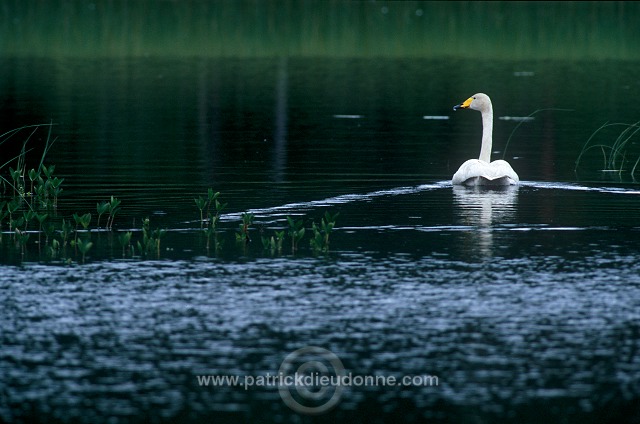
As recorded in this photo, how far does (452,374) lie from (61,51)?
52.7 meters

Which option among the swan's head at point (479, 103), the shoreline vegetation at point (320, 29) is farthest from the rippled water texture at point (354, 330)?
the shoreline vegetation at point (320, 29)

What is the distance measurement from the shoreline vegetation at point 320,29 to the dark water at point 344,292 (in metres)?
35.6

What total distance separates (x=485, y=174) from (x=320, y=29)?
53140mm

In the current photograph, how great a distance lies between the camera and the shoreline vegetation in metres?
61.7

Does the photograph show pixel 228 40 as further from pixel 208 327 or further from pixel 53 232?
pixel 208 327

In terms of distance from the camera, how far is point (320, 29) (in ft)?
235

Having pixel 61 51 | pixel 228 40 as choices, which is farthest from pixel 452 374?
pixel 228 40

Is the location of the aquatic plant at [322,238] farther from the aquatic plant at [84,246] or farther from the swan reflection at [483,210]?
the aquatic plant at [84,246]

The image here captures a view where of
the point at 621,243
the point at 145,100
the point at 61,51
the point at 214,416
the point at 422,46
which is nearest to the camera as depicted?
the point at 214,416

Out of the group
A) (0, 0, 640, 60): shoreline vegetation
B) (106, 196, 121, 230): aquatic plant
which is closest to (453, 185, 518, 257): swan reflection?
(106, 196, 121, 230): aquatic plant

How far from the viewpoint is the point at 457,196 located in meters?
18.8

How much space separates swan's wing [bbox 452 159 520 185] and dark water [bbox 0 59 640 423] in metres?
0.33

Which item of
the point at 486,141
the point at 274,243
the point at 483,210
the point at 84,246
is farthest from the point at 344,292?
the point at 486,141

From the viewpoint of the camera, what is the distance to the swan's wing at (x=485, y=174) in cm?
1944
